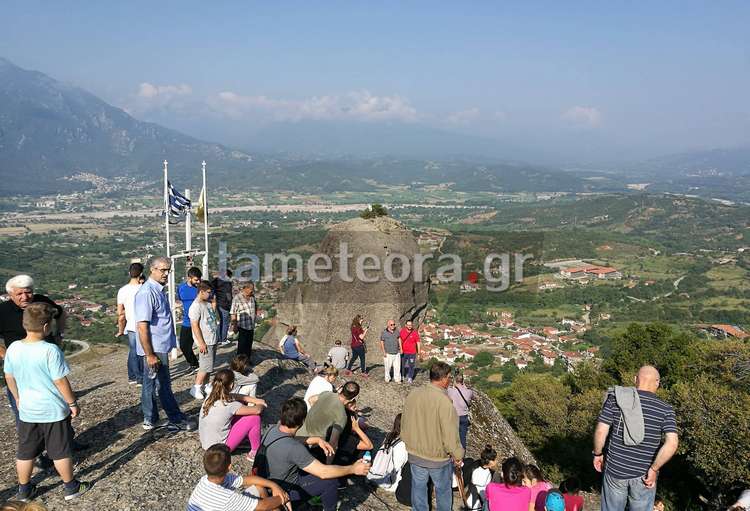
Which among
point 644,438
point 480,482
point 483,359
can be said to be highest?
point 644,438

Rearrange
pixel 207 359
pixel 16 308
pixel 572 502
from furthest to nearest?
1. pixel 207 359
2. pixel 572 502
3. pixel 16 308

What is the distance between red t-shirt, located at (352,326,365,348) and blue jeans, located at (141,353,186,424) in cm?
481

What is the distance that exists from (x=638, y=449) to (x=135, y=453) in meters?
5.53

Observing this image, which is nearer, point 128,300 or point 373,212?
point 128,300

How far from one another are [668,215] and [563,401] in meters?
133

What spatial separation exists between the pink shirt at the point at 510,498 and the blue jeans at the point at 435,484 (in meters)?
0.48

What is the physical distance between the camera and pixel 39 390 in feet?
15.6

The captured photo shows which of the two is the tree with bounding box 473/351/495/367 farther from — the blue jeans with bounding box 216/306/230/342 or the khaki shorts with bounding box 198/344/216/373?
the khaki shorts with bounding box 198/344/216/373

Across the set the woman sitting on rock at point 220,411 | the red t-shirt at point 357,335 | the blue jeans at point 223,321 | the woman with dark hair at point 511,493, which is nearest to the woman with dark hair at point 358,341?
the red t-shirt at point 357,335

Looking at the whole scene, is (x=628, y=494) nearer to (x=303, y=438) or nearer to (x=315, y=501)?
(x=315, y=501)

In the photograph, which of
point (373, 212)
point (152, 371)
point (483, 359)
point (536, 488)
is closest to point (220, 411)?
point (152, 371)

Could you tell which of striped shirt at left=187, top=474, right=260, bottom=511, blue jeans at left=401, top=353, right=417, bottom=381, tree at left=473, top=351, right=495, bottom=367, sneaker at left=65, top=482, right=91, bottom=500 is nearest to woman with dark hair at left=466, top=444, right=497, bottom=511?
striped shirt at left=187, top=474, right=260, bottom=511

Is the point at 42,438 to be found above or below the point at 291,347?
above

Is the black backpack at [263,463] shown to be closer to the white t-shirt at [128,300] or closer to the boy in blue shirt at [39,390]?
the boy in blue shirt at [39,390]
